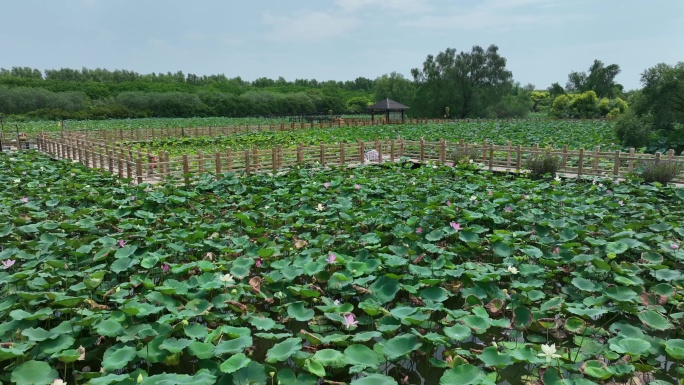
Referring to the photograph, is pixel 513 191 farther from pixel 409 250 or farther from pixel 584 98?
pixel 584 98

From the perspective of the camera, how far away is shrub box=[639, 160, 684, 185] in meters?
10.6

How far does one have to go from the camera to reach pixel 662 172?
34.6 ft

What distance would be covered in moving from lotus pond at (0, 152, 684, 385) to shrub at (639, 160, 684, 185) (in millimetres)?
3290

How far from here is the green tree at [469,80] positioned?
44000mm

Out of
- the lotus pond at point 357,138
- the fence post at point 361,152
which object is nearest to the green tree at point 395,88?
the lotus pond at point 357,138

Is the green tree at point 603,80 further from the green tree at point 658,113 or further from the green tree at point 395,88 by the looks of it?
the green tree at point 658,113

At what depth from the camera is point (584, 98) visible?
158 ft

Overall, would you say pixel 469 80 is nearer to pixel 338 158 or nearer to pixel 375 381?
pixel 338 158

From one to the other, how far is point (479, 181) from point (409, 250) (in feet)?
16.3

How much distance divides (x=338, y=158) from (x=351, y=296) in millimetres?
11343

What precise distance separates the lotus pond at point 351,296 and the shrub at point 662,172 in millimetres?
3290

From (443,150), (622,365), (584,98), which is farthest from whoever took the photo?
(584,98)

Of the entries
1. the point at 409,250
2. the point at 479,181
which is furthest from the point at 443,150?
the point at 409,250

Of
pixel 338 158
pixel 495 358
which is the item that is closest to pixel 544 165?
pixel 338 158
